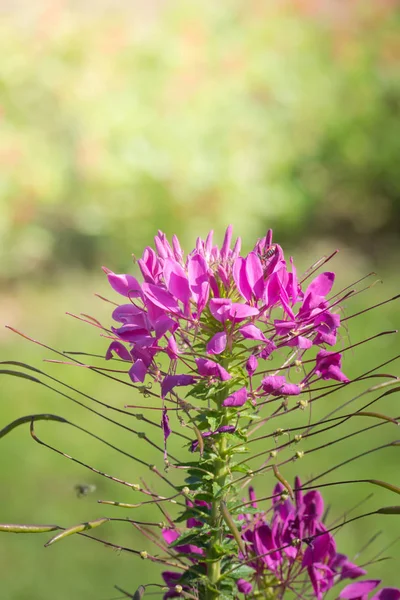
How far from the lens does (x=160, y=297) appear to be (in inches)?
20.9

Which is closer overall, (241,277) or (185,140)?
(241,277)

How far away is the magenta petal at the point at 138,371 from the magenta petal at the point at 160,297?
36 millimetres

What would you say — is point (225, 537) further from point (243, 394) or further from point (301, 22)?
point (301, 22)

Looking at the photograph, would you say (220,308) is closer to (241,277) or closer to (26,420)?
(241,277)

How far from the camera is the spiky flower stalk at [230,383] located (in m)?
0.53

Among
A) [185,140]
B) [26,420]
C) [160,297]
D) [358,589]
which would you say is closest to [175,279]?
[160,297]

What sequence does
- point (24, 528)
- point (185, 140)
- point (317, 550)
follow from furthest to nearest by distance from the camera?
point (185, 140) < point (317, 550) < point (24, 528)

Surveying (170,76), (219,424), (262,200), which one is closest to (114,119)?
(170,76)

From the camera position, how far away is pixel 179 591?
55cm

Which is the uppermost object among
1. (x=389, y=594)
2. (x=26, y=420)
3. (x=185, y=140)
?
(x=185, y=140)

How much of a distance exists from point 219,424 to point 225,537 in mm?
76

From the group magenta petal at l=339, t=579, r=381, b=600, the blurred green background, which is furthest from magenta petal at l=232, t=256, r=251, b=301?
the blurred green background

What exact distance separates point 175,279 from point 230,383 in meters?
0.08

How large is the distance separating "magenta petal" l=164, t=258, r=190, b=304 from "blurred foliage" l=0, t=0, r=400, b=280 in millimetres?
2941
